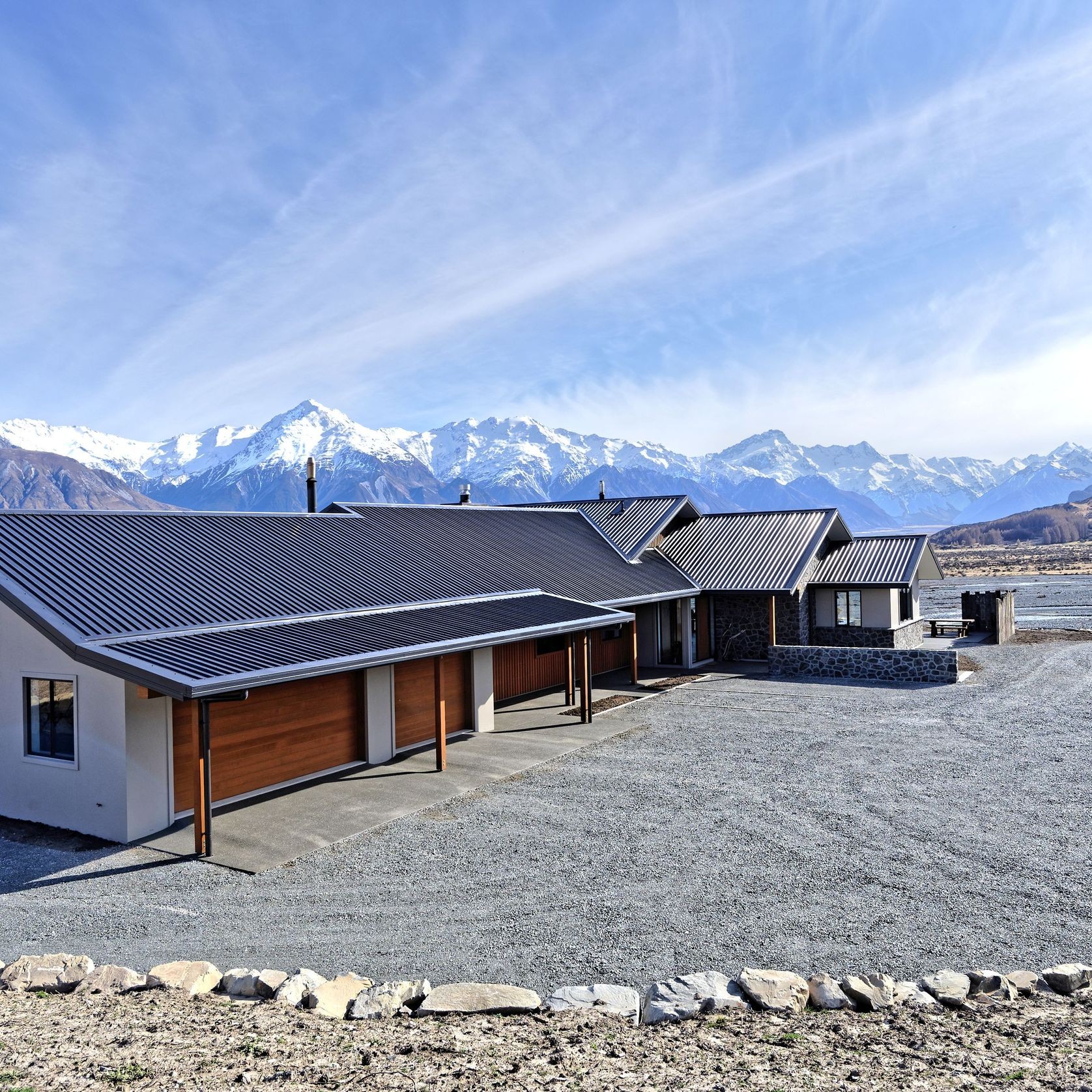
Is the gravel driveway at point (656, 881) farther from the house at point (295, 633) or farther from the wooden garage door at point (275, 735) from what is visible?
the wooden garage door at point (275, 735)

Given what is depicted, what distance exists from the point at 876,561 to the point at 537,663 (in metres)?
13.5

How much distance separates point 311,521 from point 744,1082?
16543mm

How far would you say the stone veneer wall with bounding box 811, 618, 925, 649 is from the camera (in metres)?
26.8

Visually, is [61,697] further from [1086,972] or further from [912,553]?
[912,553]

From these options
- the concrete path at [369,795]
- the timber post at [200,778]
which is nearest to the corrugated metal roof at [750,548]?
the concrete path at [369,795]

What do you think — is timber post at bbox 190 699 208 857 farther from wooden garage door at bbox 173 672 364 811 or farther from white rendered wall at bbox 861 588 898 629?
white rendered wall at bbox 861 588 898 629

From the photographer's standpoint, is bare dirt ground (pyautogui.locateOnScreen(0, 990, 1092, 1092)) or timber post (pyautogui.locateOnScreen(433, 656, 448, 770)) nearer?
bare dirt ground (pyautogui.locateOnScreen(0, 990, 1092, 1092))

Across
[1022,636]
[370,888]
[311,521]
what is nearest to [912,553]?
[1022,636]

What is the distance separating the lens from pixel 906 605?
2859cm

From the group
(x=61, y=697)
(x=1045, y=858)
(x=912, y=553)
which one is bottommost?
(x=1045, y=858)

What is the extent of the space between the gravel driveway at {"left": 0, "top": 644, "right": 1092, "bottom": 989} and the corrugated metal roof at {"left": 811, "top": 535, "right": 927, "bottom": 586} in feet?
41.1

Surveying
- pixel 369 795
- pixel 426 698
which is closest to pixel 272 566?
pixel 426 698

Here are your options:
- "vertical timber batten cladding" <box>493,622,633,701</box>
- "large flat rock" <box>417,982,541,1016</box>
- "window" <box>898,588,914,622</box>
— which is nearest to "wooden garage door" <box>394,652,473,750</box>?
"vertical timber batten cladding" <box>493,622,633,701</box>

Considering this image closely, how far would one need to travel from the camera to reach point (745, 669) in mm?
24281
